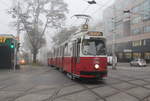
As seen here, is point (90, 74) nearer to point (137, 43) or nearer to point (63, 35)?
point (137, 43)

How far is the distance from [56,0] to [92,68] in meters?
31.9

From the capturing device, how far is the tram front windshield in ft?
43.7

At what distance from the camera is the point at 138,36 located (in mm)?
61281

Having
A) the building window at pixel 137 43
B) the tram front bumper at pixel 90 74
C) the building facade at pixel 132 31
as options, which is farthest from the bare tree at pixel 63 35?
the tram front bumper at pixel 90 74

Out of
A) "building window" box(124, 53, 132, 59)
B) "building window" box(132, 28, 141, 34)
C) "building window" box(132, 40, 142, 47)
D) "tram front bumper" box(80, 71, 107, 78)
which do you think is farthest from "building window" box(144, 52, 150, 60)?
"tram front bumper" box(80, 71, 107, 78)

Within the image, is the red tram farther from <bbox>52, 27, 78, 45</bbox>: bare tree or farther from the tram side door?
<bbox>52, 27, 78, 45</bbox>: bare tree

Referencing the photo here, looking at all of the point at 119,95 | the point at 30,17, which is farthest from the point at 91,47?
the point at 30,17

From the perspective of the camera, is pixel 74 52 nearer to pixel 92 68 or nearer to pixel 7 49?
pixel 92 68

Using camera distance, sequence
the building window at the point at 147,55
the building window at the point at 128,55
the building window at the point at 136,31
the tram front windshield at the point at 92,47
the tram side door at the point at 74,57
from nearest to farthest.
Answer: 1. the tram front windshield at the point at 92,47
2. the tram side door at the point at 74,57
3. the building window at the point at 147,55
4. the building window at the point at 136,31
5. the building window at the point at 128,55

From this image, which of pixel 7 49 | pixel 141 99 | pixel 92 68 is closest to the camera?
pixel 141 99

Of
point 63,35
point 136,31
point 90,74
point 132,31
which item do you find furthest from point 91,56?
point 132,31

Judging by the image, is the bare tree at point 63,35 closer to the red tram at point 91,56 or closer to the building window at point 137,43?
the building window at point 137,43

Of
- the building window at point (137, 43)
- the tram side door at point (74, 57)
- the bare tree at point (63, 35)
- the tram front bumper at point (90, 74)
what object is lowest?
the tram front bumper at point (90, 74)

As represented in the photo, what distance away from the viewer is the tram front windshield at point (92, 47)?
13320 millimetres
